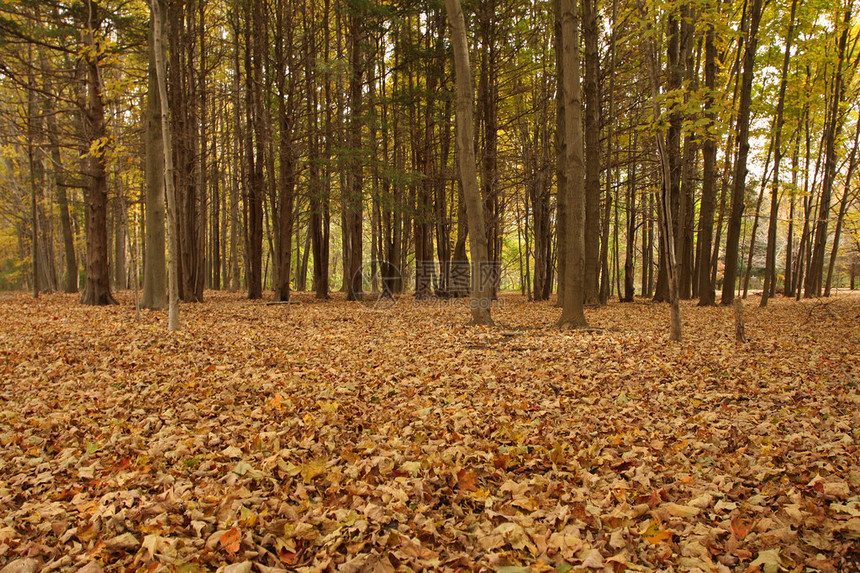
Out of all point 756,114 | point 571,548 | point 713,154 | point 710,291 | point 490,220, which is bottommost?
point 571,548

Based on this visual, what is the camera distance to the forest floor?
241 cm

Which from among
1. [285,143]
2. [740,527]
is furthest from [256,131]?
[740,527]

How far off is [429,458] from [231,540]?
1.47m

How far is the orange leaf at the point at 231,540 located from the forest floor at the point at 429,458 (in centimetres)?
1

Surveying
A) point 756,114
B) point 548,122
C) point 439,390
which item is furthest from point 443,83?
point 439,390

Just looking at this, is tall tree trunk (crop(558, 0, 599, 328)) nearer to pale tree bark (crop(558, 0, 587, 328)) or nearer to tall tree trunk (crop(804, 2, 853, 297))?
pale tree bark (crop(558, 0, 587, 328))

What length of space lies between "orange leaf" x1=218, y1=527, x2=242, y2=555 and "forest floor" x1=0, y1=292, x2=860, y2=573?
0.01m

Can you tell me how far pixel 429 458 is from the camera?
11.4 ft

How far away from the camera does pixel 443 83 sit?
17.0 metres

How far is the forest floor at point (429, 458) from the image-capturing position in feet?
7.92

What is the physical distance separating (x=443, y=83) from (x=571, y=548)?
56.2 ft

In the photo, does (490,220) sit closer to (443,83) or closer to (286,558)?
(443,83)

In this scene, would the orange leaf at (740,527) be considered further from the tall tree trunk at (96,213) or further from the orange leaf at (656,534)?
the tall tree trunk at (96,213)

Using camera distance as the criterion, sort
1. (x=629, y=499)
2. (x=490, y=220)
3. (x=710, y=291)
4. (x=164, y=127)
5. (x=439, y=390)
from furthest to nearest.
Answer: (x=490, y=220)
(x=710, y=291)
(x=164, y=127)
(x=439, y=390)
(x=629, y=499)
